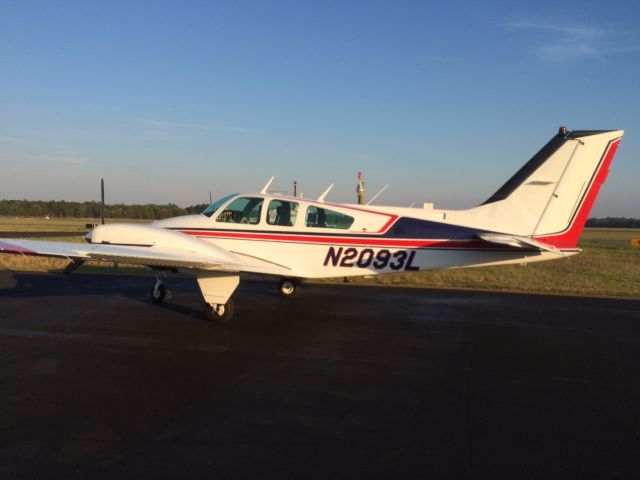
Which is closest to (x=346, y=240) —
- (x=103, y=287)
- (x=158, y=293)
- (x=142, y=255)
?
(x=142, y=255)

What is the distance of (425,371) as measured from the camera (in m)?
6.99

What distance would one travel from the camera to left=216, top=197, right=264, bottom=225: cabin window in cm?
1098

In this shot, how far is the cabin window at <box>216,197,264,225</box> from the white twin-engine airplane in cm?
2

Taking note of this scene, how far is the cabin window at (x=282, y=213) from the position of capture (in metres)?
10.9

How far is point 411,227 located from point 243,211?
3682mm

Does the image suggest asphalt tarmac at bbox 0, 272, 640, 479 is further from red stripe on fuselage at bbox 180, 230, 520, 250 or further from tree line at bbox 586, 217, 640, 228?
tree line at bbox 586, 217, 640, 228

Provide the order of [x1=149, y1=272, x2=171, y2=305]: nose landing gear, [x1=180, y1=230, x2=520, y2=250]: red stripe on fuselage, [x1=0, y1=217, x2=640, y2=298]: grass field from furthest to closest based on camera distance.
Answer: [x1=0, y1=217, x2=640, y2=298]: grass field < [x1=149, y1=272, x2=171, y2=305]: nose landing gear < [x1=180, y1=230, x2=520, y2=250]: red stripe on fuselage

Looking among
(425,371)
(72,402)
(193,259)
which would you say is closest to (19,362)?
(72,402)

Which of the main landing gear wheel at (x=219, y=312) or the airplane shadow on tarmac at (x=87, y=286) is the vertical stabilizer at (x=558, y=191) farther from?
the airplane shadow on tarmac at (x=87, y=286)

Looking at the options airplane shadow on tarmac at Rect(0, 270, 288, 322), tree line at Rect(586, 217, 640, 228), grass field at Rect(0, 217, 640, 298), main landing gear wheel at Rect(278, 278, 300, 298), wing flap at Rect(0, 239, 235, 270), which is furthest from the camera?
tree line at Rect(586, 217, 640, 228)

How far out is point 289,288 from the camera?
13008 millimetres

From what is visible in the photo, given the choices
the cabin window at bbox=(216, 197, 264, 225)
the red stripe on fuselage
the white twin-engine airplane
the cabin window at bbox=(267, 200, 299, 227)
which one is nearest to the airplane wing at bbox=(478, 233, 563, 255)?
the white twin-engine airplane

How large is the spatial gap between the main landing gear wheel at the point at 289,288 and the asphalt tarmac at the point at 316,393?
5.30 feet

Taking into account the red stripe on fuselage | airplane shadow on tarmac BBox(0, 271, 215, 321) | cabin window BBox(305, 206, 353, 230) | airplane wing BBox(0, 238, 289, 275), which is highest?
cabin window BBox(305, 206, 353, 230)
